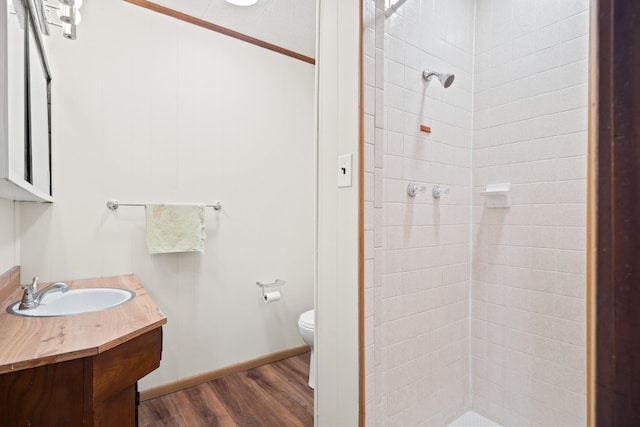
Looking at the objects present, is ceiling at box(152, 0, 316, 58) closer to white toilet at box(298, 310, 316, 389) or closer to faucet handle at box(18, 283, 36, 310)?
faucet handle at box(18, 283, 36, 310)

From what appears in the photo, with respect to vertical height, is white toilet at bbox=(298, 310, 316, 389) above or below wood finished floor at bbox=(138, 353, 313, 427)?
above

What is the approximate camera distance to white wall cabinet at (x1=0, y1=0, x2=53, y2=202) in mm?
915

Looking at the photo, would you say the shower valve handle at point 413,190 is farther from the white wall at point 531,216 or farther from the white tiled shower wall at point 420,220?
the white wall at point 531,216

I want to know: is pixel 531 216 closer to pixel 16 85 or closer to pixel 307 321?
pixel 307 321

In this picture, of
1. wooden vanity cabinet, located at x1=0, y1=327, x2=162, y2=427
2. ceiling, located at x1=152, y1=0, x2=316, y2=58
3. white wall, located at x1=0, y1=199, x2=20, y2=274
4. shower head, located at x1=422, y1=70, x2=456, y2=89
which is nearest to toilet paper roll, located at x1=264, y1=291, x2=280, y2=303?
wooden vanity cabinet, located at x1=0, y1=327, x2=162, y2=427

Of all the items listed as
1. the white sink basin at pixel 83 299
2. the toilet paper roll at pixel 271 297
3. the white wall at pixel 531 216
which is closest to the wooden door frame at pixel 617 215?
the white wall at pixel 531 216

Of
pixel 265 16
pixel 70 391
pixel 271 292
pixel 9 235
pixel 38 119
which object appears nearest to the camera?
pixel 70 391

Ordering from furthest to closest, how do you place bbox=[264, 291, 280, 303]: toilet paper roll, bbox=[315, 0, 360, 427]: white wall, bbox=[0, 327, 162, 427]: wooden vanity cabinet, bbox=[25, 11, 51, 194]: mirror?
bbox=[264, 291, 280, 303]: toilet paper roll, bbox=[25, 11, 51, 194]: mirror, bbox=[315, 0, 360, 427]: white wall, bbox=[0, 327, 162, 427]: wooden vanity cabinet

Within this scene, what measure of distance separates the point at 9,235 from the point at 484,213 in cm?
242

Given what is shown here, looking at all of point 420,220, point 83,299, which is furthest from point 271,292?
point 420,220

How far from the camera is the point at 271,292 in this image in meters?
2.51

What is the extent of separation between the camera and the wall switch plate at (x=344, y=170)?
116 cm

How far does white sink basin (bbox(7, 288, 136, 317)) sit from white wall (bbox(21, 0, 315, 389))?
299 mm

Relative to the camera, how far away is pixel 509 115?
5.68ft
